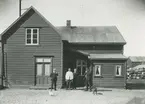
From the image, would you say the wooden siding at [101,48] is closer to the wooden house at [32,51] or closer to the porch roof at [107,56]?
the porch roof at [107,56]

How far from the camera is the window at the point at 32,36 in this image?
68.1 ft

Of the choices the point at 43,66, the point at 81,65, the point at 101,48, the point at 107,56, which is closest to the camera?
the point at 43,66

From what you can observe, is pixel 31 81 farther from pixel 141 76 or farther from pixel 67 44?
pixel 141 76

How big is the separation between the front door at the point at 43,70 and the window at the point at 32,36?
150cm

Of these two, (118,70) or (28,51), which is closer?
(28,51)

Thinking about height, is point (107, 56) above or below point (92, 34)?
below

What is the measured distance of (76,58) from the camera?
76.3 feet

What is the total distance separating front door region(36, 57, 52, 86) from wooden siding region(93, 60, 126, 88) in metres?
4.54

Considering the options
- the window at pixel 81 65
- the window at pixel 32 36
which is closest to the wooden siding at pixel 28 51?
the window at pixel 32 36

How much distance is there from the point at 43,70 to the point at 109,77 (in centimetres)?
606

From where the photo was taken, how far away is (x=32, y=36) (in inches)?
819

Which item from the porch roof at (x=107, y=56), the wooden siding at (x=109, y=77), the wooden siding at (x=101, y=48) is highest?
the wooden siding at (x=101, y=48)

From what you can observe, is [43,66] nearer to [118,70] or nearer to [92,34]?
[118,70]

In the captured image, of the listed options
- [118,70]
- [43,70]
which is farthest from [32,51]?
[118,70]
